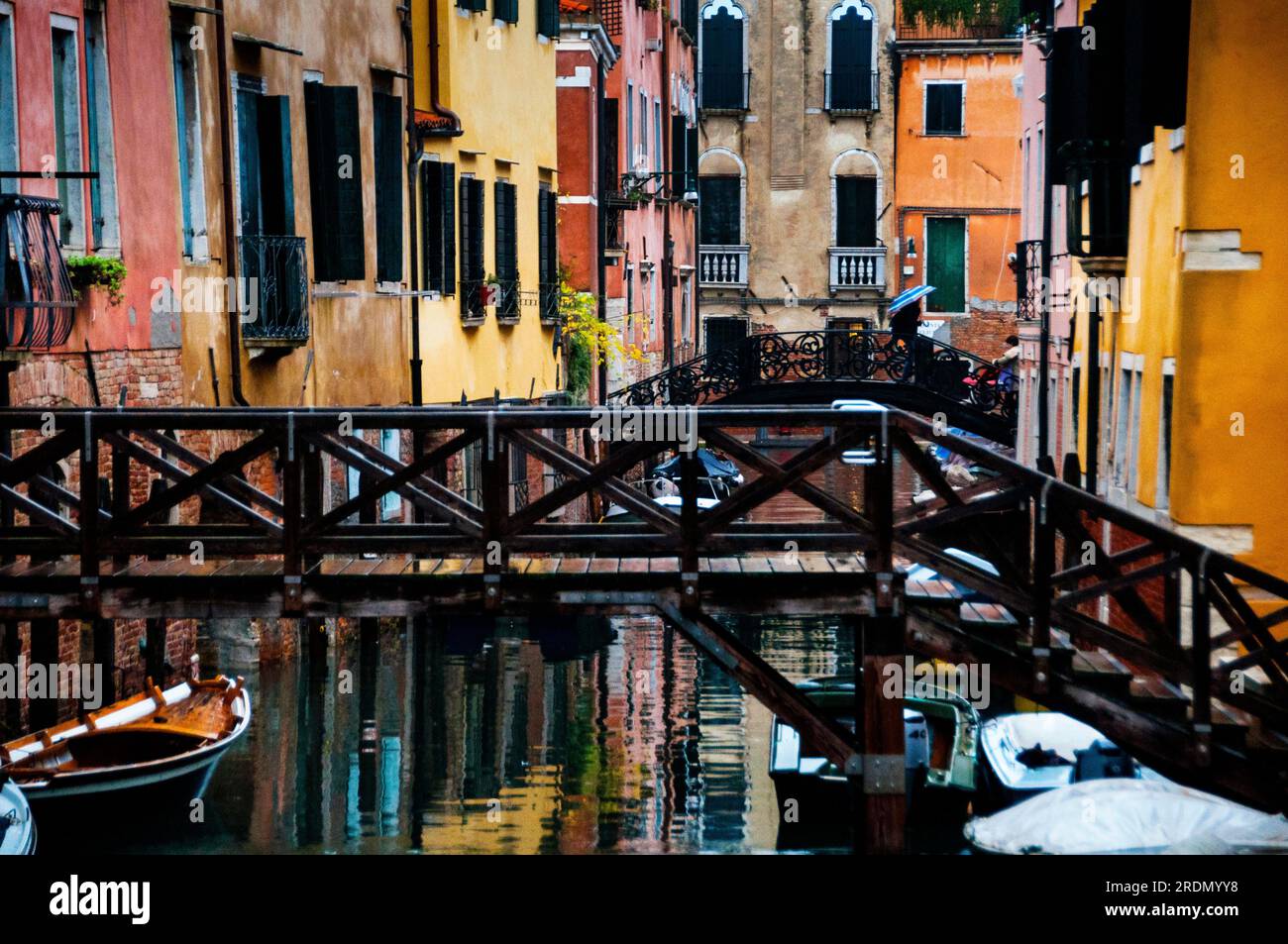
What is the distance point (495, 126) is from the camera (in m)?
25.2

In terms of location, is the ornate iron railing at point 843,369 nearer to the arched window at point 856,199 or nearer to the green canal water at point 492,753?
the green canal water at point 492,753

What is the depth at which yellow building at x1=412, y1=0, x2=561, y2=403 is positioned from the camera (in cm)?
2252

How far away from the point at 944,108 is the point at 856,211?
3.34m

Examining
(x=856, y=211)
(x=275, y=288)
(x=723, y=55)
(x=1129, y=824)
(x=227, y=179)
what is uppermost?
(x=723, y=55)

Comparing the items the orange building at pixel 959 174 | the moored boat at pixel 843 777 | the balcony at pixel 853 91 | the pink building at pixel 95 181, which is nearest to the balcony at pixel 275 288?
the pink building at pixel 95 181

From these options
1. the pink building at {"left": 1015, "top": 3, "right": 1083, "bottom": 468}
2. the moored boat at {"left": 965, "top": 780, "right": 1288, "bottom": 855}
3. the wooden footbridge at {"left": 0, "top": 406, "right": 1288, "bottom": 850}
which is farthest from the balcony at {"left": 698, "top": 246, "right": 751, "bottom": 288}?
the wooden footbridge at {"left": 0, "top": 406, "right": 1288, "bottom": 850}

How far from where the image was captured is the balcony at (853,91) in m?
49.1

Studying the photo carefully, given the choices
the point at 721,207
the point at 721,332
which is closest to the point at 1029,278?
the point at 721,332

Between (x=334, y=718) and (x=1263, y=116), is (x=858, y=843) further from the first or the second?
(x=334, y=718)

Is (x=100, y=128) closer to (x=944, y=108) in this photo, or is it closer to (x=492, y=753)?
(x=492, y=753)

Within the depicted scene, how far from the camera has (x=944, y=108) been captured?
49.1 metres

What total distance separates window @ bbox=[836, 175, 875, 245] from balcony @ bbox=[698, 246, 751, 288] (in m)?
2.46

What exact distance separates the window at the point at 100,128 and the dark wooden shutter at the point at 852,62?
36367mm
